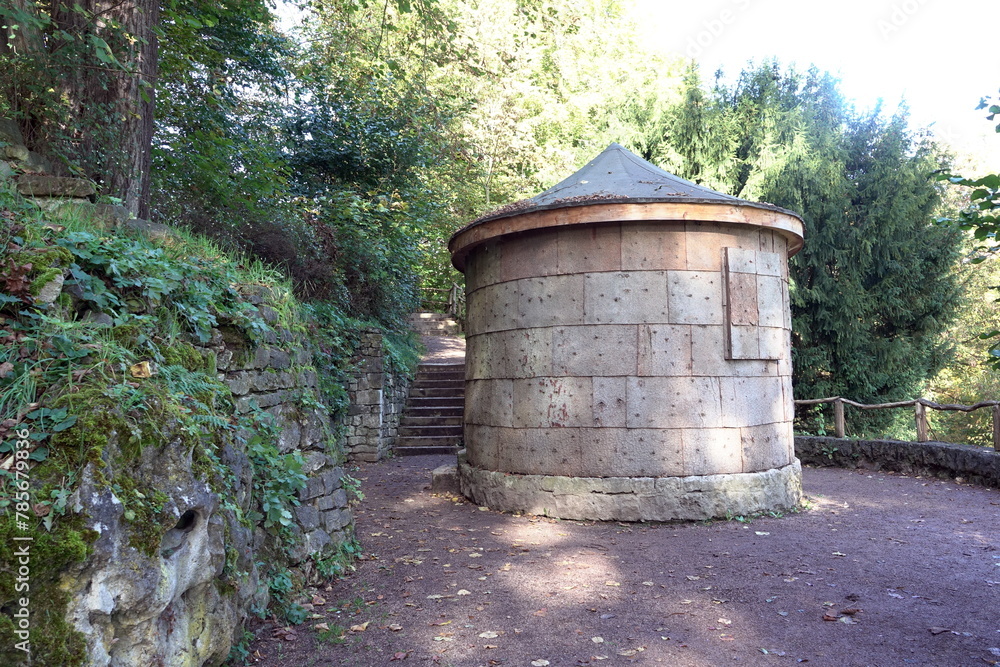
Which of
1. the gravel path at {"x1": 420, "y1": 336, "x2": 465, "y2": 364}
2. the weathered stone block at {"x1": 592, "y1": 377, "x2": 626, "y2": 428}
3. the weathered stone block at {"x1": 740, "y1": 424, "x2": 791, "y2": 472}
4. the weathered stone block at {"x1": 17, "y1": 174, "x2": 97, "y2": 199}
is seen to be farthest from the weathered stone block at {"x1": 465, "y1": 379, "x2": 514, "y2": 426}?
the gravel path at {"x1": 420, "y1": 336, "x2": 465, "y2": 364}

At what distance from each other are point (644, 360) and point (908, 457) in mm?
6011

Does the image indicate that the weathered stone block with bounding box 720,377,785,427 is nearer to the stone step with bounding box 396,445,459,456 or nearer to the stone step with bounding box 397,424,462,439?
the stone step with bounding box 396,445,459,456

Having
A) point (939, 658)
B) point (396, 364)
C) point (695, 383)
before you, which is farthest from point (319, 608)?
point (396, 364)

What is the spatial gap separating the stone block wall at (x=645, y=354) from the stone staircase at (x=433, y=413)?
18.2 ft

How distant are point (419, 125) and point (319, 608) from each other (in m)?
11.0

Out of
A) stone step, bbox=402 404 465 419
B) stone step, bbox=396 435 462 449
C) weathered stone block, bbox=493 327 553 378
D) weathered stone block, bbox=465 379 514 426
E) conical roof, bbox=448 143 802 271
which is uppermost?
conical roof, bbox=448 143 802 271

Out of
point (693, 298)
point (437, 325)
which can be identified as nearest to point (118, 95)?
point (693, 298)

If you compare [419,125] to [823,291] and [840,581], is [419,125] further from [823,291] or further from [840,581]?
[840,581]

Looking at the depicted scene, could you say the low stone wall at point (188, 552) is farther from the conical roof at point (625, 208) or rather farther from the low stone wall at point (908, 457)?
the low stone wall at point (908, 457)

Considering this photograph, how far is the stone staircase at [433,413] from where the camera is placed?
12.6m

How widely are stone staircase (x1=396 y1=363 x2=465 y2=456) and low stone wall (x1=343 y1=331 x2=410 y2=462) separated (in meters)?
0.96

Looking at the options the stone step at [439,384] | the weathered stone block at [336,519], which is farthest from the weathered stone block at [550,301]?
the stone step at [439,384]

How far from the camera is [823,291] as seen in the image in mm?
12508

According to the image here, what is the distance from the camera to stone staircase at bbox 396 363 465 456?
41.3ft
